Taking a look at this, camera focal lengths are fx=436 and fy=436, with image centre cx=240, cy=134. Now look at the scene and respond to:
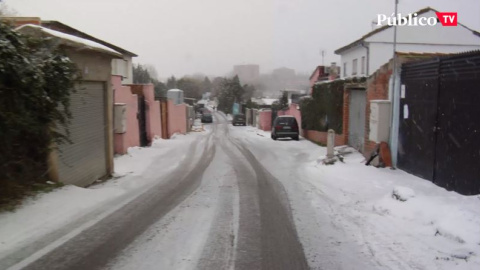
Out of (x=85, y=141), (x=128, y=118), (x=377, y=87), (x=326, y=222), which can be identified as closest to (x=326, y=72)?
(x=128, y=118)

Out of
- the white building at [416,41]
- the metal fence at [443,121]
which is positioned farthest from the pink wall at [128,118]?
the white building at [416,41]

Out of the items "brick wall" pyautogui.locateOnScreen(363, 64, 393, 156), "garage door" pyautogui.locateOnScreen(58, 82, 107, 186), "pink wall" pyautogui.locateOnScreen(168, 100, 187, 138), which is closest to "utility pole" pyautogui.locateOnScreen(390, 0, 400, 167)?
"brick wall" pyautogui.locateOnScreen(363, 64, 393, 156)

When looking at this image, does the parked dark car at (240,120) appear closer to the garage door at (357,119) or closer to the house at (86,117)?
the garage door at (357,119)

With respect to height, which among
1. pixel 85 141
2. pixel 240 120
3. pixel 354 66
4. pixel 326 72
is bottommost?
pixel 240 120

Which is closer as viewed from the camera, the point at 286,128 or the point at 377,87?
the point at 377,87

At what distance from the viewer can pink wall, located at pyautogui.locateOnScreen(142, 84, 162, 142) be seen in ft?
72.3

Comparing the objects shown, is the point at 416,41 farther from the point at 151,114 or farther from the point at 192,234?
the point at 192,234

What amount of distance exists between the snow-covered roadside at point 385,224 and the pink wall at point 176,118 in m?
22.1

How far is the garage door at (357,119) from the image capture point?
1477 cm

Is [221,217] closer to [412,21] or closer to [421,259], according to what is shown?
[421,259]

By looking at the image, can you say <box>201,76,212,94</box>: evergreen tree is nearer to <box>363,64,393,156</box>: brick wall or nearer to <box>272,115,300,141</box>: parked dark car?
<box>272,115,300,141</box>: parked dark car

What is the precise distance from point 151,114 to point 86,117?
44.3 feet

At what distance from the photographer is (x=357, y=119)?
15.5 meters

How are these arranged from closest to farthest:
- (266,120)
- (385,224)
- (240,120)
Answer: (385,224) → (266,120) → (240,120)
